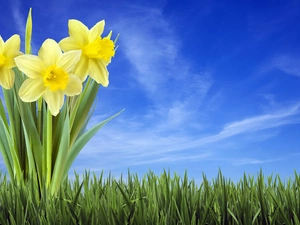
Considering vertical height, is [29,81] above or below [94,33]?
below

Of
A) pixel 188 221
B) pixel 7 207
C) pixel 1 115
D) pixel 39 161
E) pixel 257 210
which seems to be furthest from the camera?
pixel 1 115

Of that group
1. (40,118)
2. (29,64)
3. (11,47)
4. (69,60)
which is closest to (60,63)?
(69,60)

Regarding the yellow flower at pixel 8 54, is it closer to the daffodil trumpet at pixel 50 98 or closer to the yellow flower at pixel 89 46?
the daffodil trumpet at pixel 50 98

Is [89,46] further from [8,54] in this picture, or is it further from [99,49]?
[8,54]

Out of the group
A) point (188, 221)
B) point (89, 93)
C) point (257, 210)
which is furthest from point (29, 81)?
point (257, 210)

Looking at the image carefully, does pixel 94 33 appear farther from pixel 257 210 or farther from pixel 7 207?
pixel 257 210

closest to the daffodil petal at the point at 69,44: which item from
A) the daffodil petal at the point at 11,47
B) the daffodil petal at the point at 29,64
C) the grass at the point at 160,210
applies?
the daffodil petal at the point at 29,64

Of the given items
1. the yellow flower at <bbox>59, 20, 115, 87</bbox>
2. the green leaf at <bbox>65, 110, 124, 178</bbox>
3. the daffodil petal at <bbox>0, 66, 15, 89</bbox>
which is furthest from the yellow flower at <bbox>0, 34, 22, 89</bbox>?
the green leaf at <bbox>65, 110, 124, 178</bbox>
